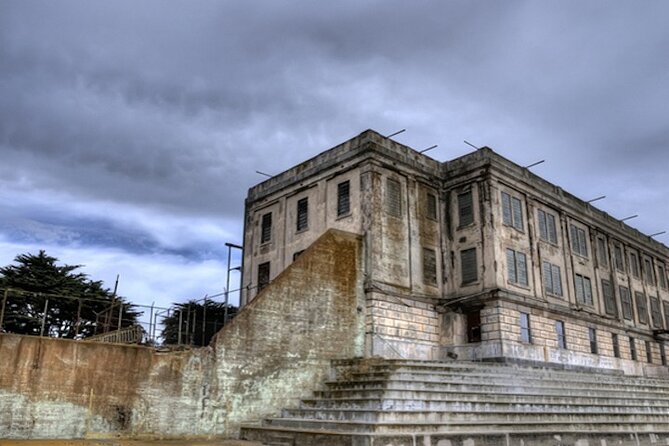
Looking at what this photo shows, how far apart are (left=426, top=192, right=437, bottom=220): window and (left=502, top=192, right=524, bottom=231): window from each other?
3.09 metres

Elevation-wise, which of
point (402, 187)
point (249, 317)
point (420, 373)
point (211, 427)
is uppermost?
point (402, 187)

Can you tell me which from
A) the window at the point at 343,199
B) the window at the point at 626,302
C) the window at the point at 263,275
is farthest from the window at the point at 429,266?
the window at the point at 626,302

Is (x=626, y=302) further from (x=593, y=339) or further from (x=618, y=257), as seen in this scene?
(x=593, y=339)

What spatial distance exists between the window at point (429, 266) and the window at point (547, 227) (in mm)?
6395

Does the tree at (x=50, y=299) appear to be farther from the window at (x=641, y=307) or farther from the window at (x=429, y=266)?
the window at (x=641, y=307)

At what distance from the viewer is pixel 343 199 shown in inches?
987

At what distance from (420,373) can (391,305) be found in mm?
5850

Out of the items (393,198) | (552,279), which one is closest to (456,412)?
(393,198)

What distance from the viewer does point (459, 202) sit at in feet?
88.9

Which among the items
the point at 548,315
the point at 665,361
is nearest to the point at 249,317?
the point at 548,315

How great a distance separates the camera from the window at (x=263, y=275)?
1099 inches

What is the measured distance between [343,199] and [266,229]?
548 centimetres

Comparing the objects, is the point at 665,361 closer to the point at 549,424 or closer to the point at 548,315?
the point at 548,315

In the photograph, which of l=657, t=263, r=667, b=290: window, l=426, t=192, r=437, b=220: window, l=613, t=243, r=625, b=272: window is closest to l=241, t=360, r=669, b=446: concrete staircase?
l=426, t=192, r=437, b=220: window
